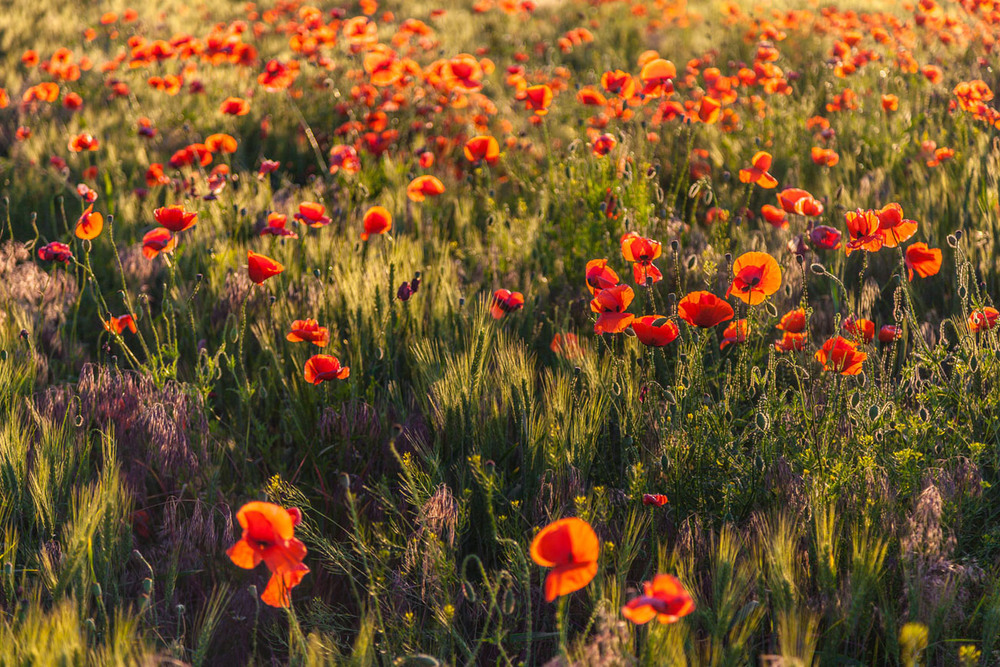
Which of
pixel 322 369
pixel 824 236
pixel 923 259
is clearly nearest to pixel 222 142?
pixel 322 369

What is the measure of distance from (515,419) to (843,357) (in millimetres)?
714

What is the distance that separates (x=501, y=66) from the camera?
21.0 feet

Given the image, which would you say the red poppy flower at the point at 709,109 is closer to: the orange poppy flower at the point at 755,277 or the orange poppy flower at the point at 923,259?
the orange poppy flower at the point at 923,259

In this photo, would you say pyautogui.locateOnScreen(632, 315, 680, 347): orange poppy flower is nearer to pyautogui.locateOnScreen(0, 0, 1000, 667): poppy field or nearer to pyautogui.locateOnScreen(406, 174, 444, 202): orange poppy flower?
pyautogui.locateOnScreen(0, 0, 1000, 667): poppy field

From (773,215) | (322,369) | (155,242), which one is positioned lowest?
(322,369)

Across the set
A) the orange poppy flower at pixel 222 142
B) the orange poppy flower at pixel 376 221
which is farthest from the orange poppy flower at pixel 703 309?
the orange poppy flower at pixel 222 142

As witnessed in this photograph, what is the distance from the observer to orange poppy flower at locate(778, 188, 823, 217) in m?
1.99

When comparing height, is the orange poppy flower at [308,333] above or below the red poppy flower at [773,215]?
below

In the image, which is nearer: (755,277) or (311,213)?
(755,277)

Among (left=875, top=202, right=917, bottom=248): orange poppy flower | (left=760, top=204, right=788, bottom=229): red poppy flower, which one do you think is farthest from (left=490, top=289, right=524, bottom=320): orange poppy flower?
(left=760, top=204, right=788, bottom=229): red poppy flower

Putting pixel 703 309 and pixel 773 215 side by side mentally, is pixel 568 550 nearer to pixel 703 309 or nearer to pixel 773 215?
pixel 703 309

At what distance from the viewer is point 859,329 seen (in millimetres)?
1679

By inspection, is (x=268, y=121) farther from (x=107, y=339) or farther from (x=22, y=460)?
(x=22, y=460)

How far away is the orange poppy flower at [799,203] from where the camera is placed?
6.53ft
